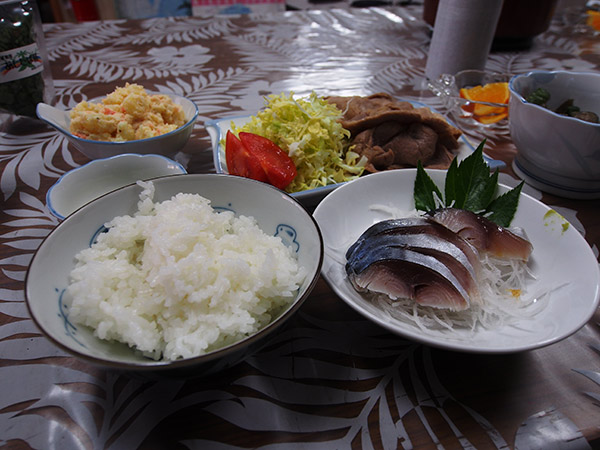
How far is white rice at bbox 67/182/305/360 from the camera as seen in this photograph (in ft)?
2.70

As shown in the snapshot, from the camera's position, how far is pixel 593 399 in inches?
36.1

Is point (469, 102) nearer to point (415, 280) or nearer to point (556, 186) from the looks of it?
point (556, 186)

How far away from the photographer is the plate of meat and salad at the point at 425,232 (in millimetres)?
995

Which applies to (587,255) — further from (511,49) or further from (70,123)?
(511,49)

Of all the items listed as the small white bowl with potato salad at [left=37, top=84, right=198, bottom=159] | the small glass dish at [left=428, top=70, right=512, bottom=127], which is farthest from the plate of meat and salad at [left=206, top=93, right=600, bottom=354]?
the small glass dish at [left=428, top=70, right=512, bottom=127]

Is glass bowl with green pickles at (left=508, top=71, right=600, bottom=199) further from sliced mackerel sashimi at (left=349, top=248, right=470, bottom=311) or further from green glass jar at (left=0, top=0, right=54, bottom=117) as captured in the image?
green glass jar at (left=0, top=0, right=54, bottom=117)

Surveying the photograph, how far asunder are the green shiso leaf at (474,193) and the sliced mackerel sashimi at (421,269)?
0.33 metres

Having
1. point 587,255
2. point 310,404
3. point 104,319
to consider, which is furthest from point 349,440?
point 587,255

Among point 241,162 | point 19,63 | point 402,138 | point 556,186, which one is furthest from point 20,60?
point 556,186

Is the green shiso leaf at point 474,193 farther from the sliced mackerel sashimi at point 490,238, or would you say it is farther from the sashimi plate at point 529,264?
the sliced mackerel sashimi at point 490,238

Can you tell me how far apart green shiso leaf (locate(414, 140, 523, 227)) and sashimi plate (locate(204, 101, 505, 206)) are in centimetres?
23

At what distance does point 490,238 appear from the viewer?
118cm

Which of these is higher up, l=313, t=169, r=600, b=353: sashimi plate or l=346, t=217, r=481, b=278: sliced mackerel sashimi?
l=346, t=217, r=481, b=278: sliced mackerel sashimi

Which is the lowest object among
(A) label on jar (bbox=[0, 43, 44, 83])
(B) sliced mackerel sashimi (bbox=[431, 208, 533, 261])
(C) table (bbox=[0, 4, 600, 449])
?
(C) table (bbox=[0, 4, 600, 449])
